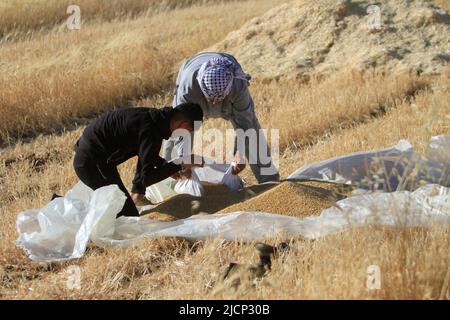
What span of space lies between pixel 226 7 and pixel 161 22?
7.82 feet

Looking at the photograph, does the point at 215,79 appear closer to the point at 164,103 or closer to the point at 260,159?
the point at 260,159

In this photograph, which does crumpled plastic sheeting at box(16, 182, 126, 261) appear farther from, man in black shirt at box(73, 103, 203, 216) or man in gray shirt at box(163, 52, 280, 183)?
man in gray shirt at box(163, 52, 280, 183)

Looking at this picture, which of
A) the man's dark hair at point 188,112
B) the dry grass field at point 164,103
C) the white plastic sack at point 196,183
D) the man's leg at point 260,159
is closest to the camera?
the dry grass field at point 164,103

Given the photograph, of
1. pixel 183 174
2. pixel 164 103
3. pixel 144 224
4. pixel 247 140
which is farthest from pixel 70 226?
pixel 164 103

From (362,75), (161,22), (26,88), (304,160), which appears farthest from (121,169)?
(161,22)

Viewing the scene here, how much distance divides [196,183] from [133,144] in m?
0.69

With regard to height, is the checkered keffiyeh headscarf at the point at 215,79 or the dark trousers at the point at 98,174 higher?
the checkered keffiyeh headscarf at the point at 215,79

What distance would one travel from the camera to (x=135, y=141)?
4.91 m

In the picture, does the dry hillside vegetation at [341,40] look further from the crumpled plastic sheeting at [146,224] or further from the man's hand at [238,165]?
the crumpled plastic sheeting at [146,224]

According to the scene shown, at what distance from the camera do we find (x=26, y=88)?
9.50 m

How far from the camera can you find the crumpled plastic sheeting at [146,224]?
4551mm

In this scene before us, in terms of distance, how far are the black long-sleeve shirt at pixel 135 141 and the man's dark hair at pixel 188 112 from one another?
0.05 meters

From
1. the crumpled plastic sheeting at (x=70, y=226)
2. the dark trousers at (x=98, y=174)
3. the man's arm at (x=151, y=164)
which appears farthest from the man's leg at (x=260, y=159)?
the crumpled plastic sheeting at (x=70, y=226)
